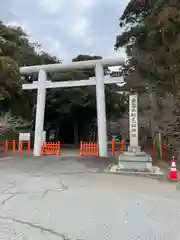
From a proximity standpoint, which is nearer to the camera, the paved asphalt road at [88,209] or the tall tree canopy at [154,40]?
the paved asphalt road at [88,209]

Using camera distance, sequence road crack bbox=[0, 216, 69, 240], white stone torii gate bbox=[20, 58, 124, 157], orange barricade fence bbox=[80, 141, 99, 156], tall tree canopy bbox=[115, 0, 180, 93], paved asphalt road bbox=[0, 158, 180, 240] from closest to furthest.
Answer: road crack bbox=[0, 216, 69, 240], paved asphalt road bbox=[0, 158, 180, 240], tall tree canopy bbox=[115, 0, 180, 93], white stone torii gate bbox=[20, 58, 124, 157], orange barricade fence bbox=[80, 141, 99, 156]

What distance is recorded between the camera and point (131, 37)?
18.2 m

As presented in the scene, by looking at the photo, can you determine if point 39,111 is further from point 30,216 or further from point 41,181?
point 30,216

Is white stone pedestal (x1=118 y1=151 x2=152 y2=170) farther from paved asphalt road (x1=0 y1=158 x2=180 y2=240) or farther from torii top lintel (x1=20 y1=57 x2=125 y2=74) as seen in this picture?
torii top lintel (x1=20 y1=57 x2=125 y2=74)

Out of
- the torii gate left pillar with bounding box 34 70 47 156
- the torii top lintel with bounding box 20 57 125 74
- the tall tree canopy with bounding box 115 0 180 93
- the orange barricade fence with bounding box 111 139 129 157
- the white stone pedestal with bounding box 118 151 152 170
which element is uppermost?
the tall tree canopy with bounding box 115 0 180 93

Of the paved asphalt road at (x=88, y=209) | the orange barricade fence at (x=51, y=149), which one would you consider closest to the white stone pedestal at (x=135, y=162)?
the paved asphalt road at (x=88, y=209)

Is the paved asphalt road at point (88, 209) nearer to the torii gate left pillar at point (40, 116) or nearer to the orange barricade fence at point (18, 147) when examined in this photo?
the torii gate left pillar at point (40, 116)

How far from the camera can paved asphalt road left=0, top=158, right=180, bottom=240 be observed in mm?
3582

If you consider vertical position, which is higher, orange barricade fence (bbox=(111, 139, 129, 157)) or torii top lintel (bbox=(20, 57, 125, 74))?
torii top lintel (bbox=(20, 57, 125, 74))

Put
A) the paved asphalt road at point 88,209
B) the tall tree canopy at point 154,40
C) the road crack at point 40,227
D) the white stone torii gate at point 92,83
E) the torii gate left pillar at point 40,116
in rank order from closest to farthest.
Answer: the road crack at point 40,227
the paved asphalt road at point 88,209
the tall tree canopy at point 154,40
the white stone torii gate at point 92,83
the torii gate left pillar at point 40,116

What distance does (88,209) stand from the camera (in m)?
4.64

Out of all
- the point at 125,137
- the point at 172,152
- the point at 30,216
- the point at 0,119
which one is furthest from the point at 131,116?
the point at 0,119

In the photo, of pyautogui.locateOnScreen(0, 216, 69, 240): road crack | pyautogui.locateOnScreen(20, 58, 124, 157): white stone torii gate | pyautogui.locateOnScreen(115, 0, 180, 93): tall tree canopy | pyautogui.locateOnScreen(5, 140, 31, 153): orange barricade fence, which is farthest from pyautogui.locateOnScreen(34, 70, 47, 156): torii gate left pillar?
pyautogui.locateOnScreen(0, 216, 69, 240): road crack

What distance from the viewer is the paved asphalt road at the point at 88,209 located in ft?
11.8
